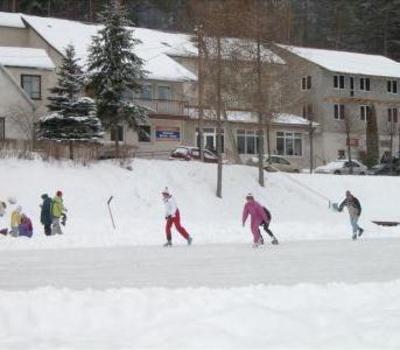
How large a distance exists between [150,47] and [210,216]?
2606 centimetres

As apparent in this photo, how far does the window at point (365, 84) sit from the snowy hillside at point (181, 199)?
2542 centimetres

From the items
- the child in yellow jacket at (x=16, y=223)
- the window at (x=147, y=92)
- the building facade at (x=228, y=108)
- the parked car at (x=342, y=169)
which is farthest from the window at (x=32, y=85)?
the child in yellow jacket at (x=16, y=223)

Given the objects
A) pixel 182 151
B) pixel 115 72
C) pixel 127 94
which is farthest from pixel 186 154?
pixel 115 72

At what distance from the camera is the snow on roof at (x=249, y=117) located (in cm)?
4128

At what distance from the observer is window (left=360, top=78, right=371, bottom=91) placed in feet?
218

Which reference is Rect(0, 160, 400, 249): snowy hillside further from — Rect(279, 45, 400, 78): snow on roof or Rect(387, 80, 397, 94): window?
Rect(387, 80, 397, 94): window

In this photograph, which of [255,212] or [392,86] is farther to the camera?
[392,86]

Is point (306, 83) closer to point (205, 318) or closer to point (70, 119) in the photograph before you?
point (70, 119)

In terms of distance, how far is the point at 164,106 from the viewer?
5128 centimetres

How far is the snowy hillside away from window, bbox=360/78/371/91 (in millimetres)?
25422

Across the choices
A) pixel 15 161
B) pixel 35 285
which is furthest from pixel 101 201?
pixel 35 285

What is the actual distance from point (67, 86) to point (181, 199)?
9.73 metres

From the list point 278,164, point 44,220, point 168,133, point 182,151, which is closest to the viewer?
point 44,220

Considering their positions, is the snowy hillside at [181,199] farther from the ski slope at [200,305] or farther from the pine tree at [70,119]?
the ski slope at [200,305]
